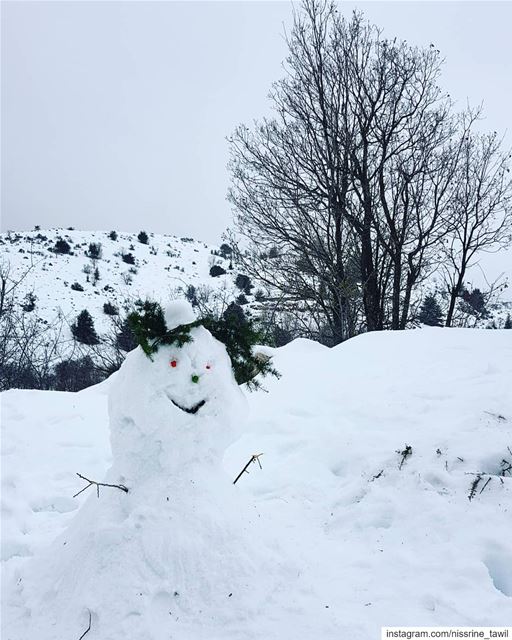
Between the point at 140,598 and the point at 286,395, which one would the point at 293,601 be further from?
the point at 286,395

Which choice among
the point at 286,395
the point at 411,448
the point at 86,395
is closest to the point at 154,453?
the point at 411,448

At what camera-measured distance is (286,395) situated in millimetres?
5473

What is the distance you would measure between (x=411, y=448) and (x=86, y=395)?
528 centimetres

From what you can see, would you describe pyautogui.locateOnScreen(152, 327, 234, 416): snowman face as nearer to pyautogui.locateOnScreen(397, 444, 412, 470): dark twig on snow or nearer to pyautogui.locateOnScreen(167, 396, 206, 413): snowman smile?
pyautogui.locateOnScreen(167, 396, 206, 413): snowman smile

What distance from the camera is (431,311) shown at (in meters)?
14.6

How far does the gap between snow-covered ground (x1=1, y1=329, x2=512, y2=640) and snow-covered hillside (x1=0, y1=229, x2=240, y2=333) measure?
24.2 meters

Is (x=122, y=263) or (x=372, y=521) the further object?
(x=122, y=263)

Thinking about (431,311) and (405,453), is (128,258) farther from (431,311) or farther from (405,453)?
(405,453)

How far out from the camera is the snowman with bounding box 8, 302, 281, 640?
2051mm

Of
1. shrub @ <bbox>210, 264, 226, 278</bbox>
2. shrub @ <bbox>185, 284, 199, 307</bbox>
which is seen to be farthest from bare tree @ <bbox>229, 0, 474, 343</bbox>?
shrub @ <bbox>210, 264, 226, 278</bbox>

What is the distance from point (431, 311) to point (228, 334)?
13.6 meters

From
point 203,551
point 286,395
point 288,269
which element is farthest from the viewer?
point 288,269

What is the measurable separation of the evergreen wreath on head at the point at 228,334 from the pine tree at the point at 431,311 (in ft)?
40.8

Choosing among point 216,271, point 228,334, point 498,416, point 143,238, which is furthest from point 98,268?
point 498,416
